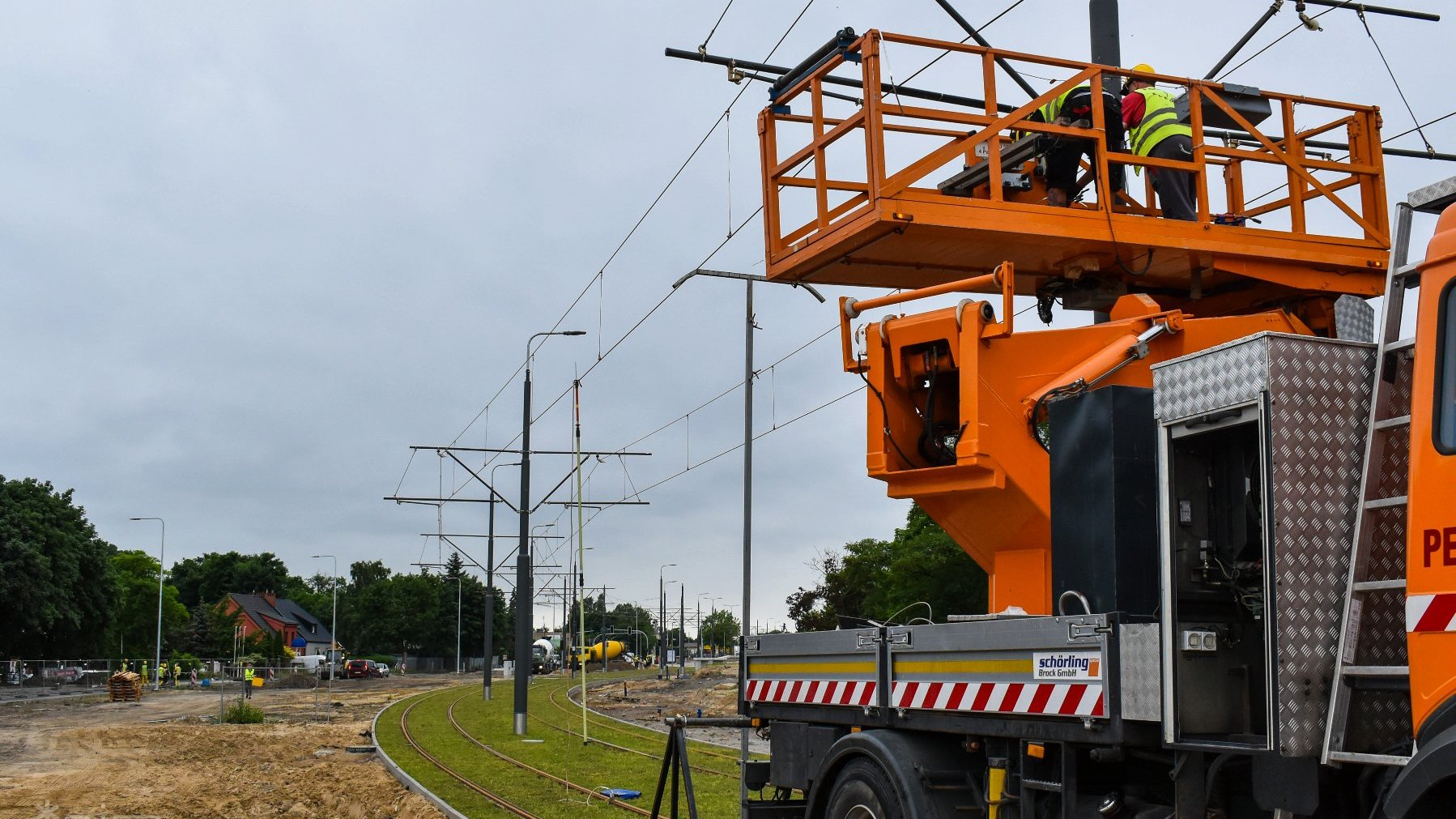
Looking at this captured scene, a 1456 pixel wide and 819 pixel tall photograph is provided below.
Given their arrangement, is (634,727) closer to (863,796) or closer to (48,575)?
(863,796)

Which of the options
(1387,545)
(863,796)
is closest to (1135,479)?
(1387,545)

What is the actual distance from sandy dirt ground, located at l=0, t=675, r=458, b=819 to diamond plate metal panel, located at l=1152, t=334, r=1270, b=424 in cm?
1337

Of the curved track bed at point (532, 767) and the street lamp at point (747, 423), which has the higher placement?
the street lamp at point (747, 423)

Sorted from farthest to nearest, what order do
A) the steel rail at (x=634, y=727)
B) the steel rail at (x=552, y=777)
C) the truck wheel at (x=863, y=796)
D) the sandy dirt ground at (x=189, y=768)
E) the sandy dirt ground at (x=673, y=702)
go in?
1. the sandy dirt ground at (x=673, y=702)
2. the steel rail at (x=634, y=727)
3. the sandy dirt ground at (x=189, y=768)
4. the steel rail at (x=552, y=777)
5. the truck wheel at (x=863, y=796)

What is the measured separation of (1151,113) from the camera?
8.06 metres

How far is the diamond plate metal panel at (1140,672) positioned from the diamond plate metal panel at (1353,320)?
5.79ft

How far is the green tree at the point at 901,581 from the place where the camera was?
46344 millimetres

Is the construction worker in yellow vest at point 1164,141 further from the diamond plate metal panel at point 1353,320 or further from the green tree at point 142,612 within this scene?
the green tree at point 142,612

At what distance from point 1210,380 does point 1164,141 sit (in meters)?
3.13

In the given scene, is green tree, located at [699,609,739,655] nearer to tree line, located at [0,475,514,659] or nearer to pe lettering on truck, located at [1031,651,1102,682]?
tree line, located at [0,475,514,659]

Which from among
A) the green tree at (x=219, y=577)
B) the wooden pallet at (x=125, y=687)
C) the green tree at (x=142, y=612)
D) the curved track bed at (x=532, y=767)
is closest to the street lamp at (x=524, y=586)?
the curved track bed at (x=532, y=767)

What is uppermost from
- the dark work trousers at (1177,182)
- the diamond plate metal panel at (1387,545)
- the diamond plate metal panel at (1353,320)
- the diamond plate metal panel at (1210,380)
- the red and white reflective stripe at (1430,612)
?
the dark work trousers at (1177,182)

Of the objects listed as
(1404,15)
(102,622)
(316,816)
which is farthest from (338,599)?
(1404,15)

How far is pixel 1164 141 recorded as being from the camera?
26.3 feet
